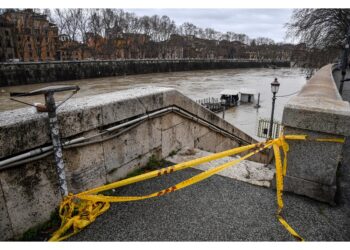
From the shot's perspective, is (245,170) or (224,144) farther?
(224,144)

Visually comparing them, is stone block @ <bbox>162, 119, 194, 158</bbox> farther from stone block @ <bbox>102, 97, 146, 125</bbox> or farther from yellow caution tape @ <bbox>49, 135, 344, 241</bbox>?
yellow caution tape @ <bbox>49, 135, 344, 241</bbox>

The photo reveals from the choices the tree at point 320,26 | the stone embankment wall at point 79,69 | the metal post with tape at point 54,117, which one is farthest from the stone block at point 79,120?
the stone embankment wall at point 79,69

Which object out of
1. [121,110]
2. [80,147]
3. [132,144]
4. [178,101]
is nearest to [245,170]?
[178,101]

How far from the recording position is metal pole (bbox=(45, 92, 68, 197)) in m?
2.29

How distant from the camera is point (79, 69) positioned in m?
47.3

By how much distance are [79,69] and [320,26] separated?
1610 inches

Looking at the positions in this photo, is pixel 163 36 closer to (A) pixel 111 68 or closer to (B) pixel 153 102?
(A) pixel 111 68

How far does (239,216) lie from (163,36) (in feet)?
305

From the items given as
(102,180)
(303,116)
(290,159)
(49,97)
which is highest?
(49,97)

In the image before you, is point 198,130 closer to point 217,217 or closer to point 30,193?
point 217,217

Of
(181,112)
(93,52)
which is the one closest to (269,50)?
(93,52)

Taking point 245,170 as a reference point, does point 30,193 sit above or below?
above

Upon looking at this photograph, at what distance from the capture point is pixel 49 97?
2.28m

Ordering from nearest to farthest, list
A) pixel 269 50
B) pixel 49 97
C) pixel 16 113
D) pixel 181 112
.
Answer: pixel 49 97, pixel 16 113, pixel 181 112, pixel 269 50
